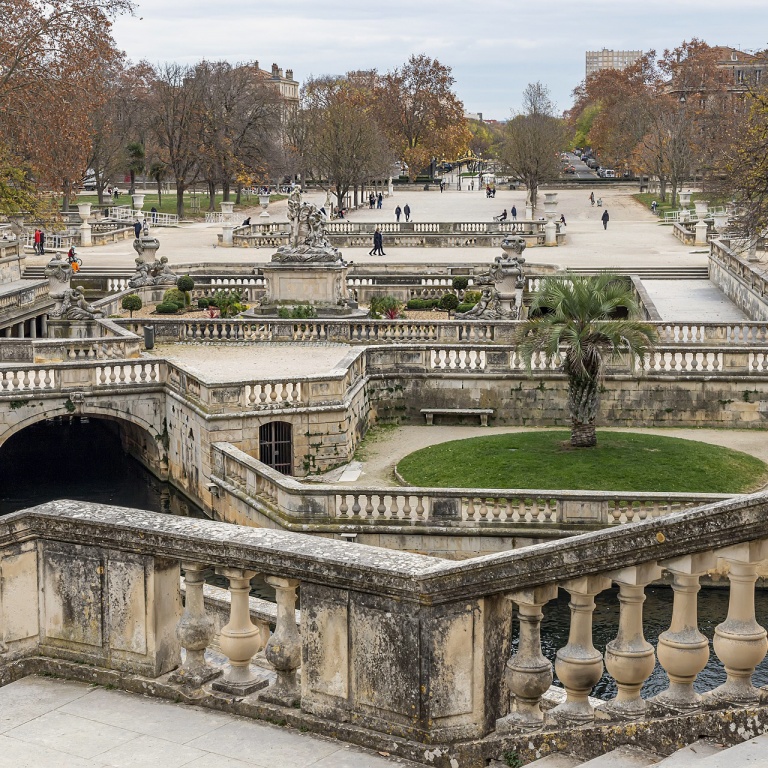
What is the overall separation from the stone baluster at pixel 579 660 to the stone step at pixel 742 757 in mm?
800

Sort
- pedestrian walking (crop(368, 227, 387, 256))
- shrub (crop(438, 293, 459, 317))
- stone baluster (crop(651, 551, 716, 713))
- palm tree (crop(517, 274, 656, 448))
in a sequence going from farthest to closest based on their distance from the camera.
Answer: pedestrian walking (crop(368, 227, 387, 256)) < shrub (crop(438, 293, 459, 317)) < palm tree (crop(517, 274, 656, 448)) < stone baluster (crop(651, 551, 716, 713))

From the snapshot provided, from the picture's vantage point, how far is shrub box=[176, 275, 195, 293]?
147 ft

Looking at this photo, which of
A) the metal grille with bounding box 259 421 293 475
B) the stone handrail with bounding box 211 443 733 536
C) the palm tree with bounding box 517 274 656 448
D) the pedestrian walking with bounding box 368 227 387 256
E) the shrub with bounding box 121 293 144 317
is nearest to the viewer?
the stone handrail with bounding box 211 443 733 536

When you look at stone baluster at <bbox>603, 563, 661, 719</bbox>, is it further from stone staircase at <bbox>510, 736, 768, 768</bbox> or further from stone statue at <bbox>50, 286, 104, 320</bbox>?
stone statue at <bbox>50, 286, 104, 320</bbox>

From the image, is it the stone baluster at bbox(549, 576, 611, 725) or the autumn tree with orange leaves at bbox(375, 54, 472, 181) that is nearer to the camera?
the stone baluster at bbox(549, 576, 611, 725)

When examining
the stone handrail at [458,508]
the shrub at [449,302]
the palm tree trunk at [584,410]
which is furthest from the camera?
the shrub at [449,302]

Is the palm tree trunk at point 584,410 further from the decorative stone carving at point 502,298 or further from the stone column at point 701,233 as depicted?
the stone column at point 701,233

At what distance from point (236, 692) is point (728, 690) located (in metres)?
2.40

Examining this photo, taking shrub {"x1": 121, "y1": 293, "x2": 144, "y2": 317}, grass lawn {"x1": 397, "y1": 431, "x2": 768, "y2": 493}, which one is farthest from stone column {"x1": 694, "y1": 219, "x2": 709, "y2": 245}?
grass lawn {"x1": 397, "y1": 431, "x2": 768, "y2": 493}

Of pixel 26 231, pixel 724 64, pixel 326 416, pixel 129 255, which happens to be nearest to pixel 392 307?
pixel 326 416

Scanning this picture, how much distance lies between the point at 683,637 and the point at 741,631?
240 millimetres

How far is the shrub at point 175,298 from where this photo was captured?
42469 millimetres

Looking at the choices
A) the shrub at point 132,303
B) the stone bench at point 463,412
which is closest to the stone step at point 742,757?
the stone bench at point 463,412

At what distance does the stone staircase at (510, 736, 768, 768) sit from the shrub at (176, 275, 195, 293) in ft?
131
